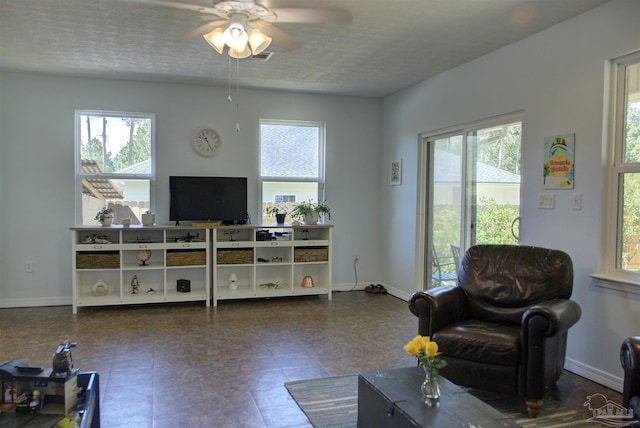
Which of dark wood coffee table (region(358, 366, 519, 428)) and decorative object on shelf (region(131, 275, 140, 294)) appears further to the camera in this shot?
decorative object on shelf (region(131, 275, 140, 294))

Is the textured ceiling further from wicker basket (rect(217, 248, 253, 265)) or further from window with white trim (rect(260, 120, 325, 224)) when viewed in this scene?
wicker basket (rect(217, 248, 253, 265))

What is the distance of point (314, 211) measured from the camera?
5523mm

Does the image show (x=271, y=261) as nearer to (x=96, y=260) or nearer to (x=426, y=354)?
(x=96, y=260)

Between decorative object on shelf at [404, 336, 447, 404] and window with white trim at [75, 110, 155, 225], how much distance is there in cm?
420

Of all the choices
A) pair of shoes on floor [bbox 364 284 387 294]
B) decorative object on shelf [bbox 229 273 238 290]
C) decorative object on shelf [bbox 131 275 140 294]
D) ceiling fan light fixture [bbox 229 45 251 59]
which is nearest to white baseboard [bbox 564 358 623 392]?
pair of shoes on floor [bbox 364 284 387 294]

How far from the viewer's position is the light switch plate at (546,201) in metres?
3.44

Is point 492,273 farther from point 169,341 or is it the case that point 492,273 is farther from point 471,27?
point 169,341

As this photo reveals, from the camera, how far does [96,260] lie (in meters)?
4.78

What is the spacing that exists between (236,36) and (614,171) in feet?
8.64

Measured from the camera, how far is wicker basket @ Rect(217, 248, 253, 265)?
5.14 m

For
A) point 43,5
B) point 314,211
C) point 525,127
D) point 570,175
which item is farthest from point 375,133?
point 43,5

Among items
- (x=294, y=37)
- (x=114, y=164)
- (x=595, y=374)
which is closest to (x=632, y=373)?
(x=595, y=374)

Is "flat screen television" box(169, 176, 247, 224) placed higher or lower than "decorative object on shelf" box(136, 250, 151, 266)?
higher

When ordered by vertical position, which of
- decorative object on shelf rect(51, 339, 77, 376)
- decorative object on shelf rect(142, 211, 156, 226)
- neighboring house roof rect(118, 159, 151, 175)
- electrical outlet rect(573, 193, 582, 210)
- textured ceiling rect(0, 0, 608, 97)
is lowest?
decorative object on shelf rect(51, 339, 77, 376)
